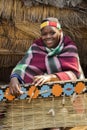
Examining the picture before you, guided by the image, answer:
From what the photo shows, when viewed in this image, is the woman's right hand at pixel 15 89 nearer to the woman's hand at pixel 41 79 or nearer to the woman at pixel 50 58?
the woman's hand at pixel 41 79

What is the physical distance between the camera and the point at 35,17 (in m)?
5.45

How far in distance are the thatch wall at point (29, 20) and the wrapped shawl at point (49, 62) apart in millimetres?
1141

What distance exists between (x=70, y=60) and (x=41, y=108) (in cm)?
55

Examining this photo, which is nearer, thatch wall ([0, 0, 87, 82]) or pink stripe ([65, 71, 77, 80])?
pink stripe ([65, 71, 77, 80])

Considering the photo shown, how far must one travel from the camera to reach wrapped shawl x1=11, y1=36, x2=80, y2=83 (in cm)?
418

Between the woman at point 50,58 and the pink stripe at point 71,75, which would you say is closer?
the pink stripe at point 71,75

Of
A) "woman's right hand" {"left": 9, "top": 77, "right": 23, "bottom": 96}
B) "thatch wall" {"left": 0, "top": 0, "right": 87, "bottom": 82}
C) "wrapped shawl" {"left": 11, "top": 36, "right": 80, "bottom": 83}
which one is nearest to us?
"woman's right hand" {"left": 9, "top": 77, "right": 23, "bottom": 96}

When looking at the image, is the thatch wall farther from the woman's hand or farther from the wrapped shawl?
the woman's hand

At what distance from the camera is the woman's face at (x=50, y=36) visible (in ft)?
13.9

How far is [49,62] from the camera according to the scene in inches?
Answer: 168

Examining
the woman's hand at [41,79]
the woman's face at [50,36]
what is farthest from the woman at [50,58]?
the woman's hand at [41,79]

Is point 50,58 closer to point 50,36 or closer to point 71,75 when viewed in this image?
point 50,36

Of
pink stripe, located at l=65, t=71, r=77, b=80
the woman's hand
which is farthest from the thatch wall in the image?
the woman's hand

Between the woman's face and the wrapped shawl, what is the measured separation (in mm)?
47
